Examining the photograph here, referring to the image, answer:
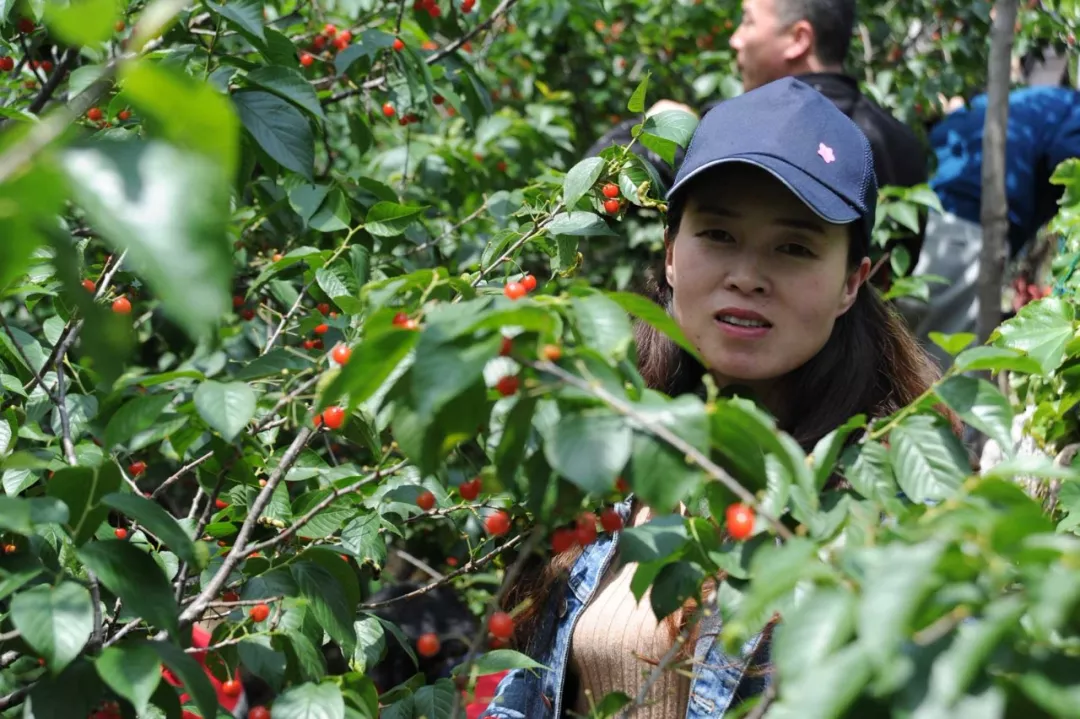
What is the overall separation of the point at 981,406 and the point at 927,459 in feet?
0.24

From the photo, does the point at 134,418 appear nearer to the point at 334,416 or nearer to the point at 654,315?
the point at 334,416

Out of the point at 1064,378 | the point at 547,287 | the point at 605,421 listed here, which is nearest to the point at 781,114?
the point at 547,287

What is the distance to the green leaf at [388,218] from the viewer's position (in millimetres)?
2082

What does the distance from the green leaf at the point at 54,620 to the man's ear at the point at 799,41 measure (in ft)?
9.75

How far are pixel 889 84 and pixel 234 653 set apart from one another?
157 inches

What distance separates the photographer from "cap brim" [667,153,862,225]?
5.58ft

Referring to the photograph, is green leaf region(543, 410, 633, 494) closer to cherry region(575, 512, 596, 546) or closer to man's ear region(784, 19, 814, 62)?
cherry region(575, 512, 596, 546)

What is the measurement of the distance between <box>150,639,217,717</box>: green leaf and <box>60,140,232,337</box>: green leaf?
0.58 m

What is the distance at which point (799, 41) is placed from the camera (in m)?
3.64

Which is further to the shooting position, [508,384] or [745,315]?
[745,315]

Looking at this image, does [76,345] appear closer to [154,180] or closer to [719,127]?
[719,127]

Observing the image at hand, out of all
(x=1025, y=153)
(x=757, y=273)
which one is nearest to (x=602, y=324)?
(x=757, y=273)

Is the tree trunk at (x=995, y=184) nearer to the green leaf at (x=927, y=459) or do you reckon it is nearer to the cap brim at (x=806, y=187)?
the cap brim at (x=806, y=187)

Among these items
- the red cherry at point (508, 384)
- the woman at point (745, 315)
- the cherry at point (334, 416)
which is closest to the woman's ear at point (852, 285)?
the woman at point (745, 315)
